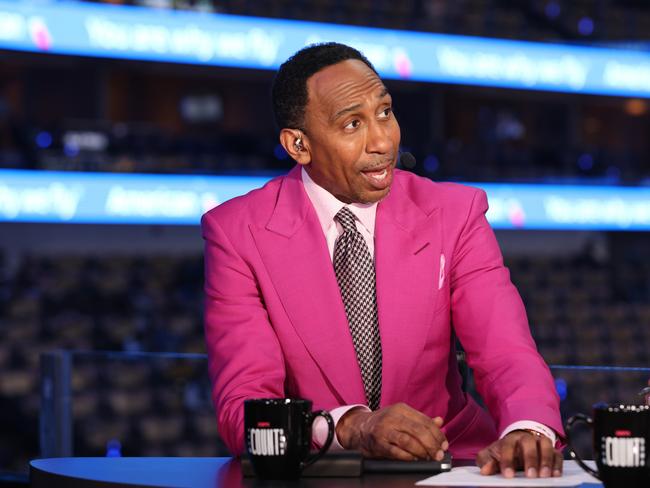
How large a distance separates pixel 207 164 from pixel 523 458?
743 cm

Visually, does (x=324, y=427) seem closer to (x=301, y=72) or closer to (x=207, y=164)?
(x=301, y=72)

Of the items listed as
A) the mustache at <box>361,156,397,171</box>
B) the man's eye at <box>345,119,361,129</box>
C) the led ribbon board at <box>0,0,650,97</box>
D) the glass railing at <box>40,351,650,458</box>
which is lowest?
the glass railing at <box>40,351,650,458</box>

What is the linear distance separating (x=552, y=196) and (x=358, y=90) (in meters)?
8.66

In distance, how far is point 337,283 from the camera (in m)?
1.55

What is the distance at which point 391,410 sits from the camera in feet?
4.19

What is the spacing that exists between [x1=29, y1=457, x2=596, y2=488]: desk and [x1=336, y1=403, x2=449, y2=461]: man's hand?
41 mm

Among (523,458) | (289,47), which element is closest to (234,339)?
(523,458)

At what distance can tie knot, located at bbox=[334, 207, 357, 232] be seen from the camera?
5.24ft

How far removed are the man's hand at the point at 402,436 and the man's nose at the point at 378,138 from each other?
0.38 metres

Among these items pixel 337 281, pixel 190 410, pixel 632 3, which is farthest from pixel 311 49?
pixel 632 3

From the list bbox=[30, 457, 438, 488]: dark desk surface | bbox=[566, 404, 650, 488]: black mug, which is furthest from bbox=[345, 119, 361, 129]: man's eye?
bbox=[566, 404, 650, 488]: black mug

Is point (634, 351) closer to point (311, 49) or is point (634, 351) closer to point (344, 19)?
point (344, 19)

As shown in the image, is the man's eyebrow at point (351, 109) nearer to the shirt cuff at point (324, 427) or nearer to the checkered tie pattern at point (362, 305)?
the checkered tie pattern at point (362, 305)

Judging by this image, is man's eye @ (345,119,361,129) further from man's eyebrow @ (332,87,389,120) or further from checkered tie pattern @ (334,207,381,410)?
checkered tie pattern @ (334,207,381,410)
